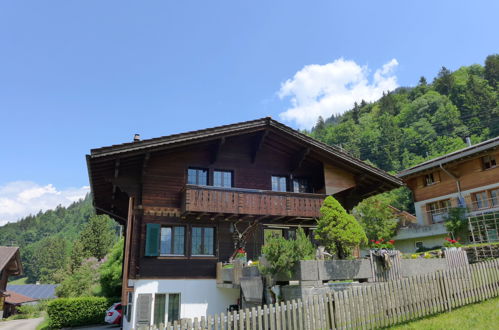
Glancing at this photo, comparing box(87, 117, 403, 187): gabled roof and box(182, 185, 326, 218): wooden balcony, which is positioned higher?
box(87, 117, 403, 187): gabled roof

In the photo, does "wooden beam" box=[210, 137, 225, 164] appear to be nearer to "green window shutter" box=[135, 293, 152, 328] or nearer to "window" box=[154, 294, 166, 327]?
"window" box=[154, 294, 166, 327]

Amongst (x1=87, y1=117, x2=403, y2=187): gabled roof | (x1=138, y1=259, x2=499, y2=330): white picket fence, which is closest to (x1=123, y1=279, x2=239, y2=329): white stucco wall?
(x1=87, y1=117, x2=403, y2=187): gabled roof

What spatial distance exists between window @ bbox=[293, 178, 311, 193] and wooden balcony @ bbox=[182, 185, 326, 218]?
181 cm

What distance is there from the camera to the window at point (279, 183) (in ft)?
63.7

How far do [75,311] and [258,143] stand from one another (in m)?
17.9

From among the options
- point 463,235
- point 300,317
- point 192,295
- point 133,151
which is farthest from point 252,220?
point 463,235

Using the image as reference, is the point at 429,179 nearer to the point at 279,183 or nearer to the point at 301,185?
the point at 301,185

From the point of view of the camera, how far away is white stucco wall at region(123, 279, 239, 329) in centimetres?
1531

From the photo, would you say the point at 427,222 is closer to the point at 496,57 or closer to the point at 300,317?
the point at 300,317

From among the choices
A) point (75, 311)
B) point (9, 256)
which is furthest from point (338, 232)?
point (9, 256)

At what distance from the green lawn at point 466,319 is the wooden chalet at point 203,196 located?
8.39 metres

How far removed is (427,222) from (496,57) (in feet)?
200

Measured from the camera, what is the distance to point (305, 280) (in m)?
9.77

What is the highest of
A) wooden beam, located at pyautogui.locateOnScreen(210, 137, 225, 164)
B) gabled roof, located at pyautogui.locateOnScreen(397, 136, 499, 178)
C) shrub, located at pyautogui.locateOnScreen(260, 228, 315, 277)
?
gabled roof, located at pyautogui.locateOnScreen(397, 136, 499, 178)
